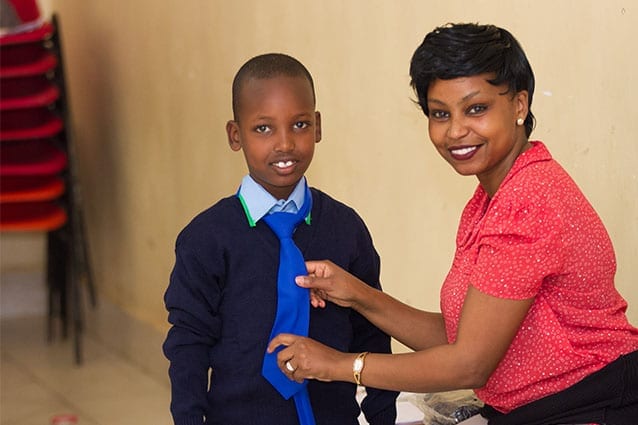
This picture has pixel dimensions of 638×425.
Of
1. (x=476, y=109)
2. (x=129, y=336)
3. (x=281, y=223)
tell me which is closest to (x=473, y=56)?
(x=476, y=109)

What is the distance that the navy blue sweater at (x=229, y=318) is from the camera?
1850 mm

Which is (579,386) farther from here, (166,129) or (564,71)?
(166,129)

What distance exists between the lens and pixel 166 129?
4395 millimetres

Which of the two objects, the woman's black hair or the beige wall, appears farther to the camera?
the beige wall

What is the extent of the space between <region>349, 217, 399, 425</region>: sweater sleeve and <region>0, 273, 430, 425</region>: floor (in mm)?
2074

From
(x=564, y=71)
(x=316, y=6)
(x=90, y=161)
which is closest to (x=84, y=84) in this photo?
(x=90, y=161)

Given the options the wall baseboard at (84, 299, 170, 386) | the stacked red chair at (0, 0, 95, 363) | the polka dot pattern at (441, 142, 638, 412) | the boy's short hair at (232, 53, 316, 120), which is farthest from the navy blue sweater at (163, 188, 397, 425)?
the stacked red chair at (0, 0, 95, 363)

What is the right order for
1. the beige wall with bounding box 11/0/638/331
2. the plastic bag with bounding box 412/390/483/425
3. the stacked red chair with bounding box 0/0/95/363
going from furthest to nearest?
the stacked red chair with bounding box 0/0/95/363
the beige wall with bounding box 11/0/638/331
the plastic bag with bounding box 412/390/483/425

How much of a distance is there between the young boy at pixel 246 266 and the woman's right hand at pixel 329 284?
49 millimetres

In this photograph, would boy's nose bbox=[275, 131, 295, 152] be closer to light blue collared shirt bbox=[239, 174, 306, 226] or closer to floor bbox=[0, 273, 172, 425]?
light blue collared shirt bbox=[239, 174, 306, 226]

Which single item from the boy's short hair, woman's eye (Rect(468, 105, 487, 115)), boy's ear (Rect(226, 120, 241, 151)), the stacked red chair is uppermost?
the boy's short hair

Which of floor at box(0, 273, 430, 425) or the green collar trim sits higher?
the green collar trim

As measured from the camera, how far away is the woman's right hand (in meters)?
1.88

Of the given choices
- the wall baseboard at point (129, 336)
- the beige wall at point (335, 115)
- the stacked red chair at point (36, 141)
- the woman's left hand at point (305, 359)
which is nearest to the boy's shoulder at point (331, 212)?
the woman's left hand at point (305, 359)
